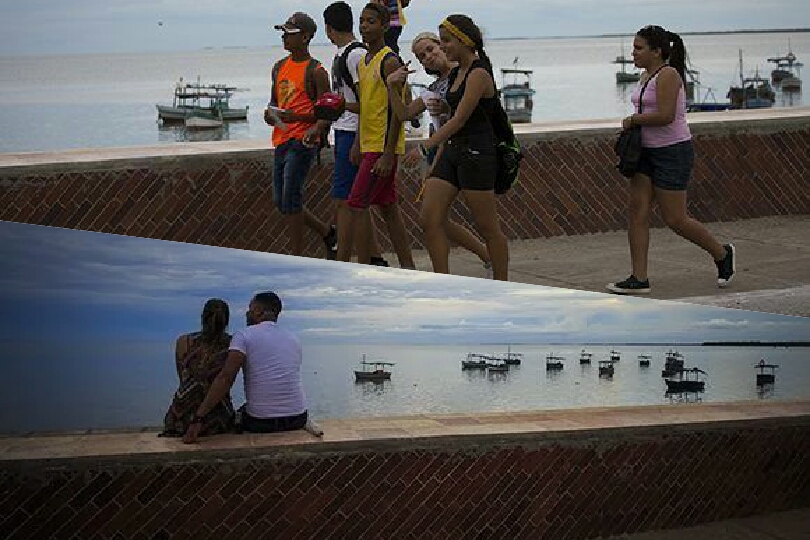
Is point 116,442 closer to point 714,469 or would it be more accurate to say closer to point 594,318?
point 594,318

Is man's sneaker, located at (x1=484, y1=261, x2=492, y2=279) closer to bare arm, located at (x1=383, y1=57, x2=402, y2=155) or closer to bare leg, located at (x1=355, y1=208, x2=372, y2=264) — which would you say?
bare leg, located at (x1=355, y1=208, x2=372, y2=264)

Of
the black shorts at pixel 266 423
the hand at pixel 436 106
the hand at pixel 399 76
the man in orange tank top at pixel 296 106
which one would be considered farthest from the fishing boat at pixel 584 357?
the man in orange tank top at pixel 296 106

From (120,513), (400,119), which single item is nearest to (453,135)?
(400,119)

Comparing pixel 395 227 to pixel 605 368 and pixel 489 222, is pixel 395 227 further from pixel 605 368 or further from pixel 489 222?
pixel 605 368

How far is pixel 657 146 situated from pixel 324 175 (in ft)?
5.58

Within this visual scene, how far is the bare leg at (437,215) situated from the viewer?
589cm

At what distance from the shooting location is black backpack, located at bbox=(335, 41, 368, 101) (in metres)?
6.50

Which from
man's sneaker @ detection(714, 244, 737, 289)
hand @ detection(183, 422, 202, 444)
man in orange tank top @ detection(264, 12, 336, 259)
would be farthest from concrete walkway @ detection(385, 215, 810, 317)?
hand @ detection(183, 422, 202, 444)

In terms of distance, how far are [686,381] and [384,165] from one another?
168cm

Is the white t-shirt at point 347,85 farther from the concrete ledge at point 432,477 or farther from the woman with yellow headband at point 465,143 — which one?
the concrete ledge at point 432,477

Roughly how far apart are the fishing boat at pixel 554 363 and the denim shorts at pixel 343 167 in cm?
190

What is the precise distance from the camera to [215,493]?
541 cm

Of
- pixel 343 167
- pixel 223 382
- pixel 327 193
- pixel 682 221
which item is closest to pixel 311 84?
pixel 343 167

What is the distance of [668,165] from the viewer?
22.0 ft
